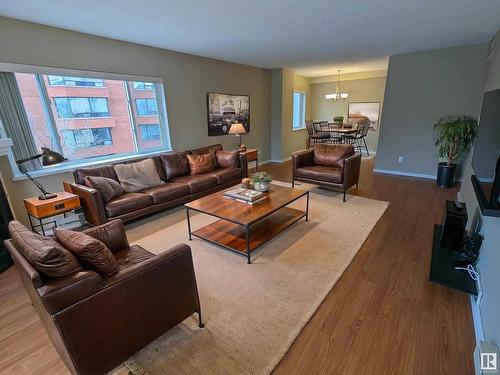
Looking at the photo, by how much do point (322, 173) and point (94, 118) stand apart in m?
3.67

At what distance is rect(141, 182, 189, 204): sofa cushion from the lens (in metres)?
3.33

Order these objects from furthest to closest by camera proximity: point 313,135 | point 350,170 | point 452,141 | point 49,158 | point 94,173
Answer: point 313,135
point 452,141
point 350,170
point 94,173
point 49,158

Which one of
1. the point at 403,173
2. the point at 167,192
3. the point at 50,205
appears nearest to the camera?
the point at 50,205

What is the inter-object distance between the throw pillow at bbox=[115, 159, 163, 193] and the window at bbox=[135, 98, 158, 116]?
3.36 ft

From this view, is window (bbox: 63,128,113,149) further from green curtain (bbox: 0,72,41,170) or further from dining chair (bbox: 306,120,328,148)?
dining chair (bbox: 306,120,328,148)

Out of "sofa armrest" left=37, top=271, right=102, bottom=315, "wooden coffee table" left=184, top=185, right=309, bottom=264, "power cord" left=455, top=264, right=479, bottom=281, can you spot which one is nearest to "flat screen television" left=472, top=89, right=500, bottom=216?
"power cord" left=455, top=264, right=479, bottom=281

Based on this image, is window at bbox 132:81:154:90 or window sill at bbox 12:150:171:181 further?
window at bbox 132:81:154:90

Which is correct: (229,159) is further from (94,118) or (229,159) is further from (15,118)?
(15,118)

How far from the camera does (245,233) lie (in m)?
2.77

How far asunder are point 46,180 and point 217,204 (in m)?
2.33

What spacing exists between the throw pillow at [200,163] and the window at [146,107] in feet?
3.40

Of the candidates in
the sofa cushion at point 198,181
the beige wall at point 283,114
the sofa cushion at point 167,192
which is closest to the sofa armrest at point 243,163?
the sofa cushion at point 198,181

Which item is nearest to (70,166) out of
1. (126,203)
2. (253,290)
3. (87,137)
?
(87,137)

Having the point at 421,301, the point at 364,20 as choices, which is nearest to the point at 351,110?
the point at 364,20
